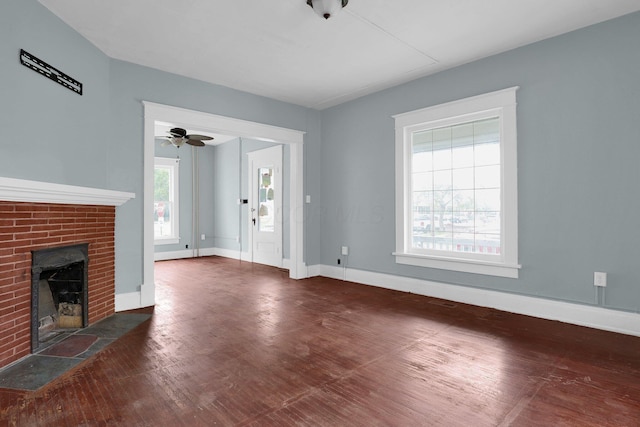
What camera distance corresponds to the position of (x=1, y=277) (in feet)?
7.82

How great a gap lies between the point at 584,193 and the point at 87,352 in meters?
4.65

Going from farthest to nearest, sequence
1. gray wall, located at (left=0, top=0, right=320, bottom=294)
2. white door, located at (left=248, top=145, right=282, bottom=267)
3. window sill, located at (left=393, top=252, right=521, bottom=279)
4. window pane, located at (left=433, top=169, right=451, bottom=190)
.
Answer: white door, located at (left=248, top=145, right=282, bottom=267)
window pane, located at (left=433, top=169, right=451, bottom=190)
window sill, located at (left=393, top=252, right=521, bottom=279)
gray wall, located at (left=0, top=0, right=320, bottom=294)

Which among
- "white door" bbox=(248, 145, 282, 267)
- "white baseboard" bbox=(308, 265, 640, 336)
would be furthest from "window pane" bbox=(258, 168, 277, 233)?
"white baseboard" bbox=(308, 265, 640, 336)

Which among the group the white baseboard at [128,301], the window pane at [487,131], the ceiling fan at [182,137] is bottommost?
the white baseboard at [128,301]

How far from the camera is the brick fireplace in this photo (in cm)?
239

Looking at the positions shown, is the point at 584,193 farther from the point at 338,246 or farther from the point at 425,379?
the point at 338,246

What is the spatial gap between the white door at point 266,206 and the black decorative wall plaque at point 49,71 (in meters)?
3.65

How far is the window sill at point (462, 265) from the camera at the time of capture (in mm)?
3645

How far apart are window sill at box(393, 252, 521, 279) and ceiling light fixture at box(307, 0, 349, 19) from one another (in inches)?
119

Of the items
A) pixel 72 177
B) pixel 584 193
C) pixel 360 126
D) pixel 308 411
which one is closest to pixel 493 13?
pixel 584 193

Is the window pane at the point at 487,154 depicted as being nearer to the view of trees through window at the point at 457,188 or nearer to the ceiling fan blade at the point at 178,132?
the view of trees through window at the point at 457,188

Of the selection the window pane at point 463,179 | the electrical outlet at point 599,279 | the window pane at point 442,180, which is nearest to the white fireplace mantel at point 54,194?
the window pane at point 442,180

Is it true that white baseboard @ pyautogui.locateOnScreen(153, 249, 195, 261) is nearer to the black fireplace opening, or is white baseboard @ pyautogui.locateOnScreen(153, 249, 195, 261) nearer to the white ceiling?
the black fireplace opening

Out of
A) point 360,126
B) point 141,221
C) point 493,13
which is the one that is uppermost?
point 493,13
